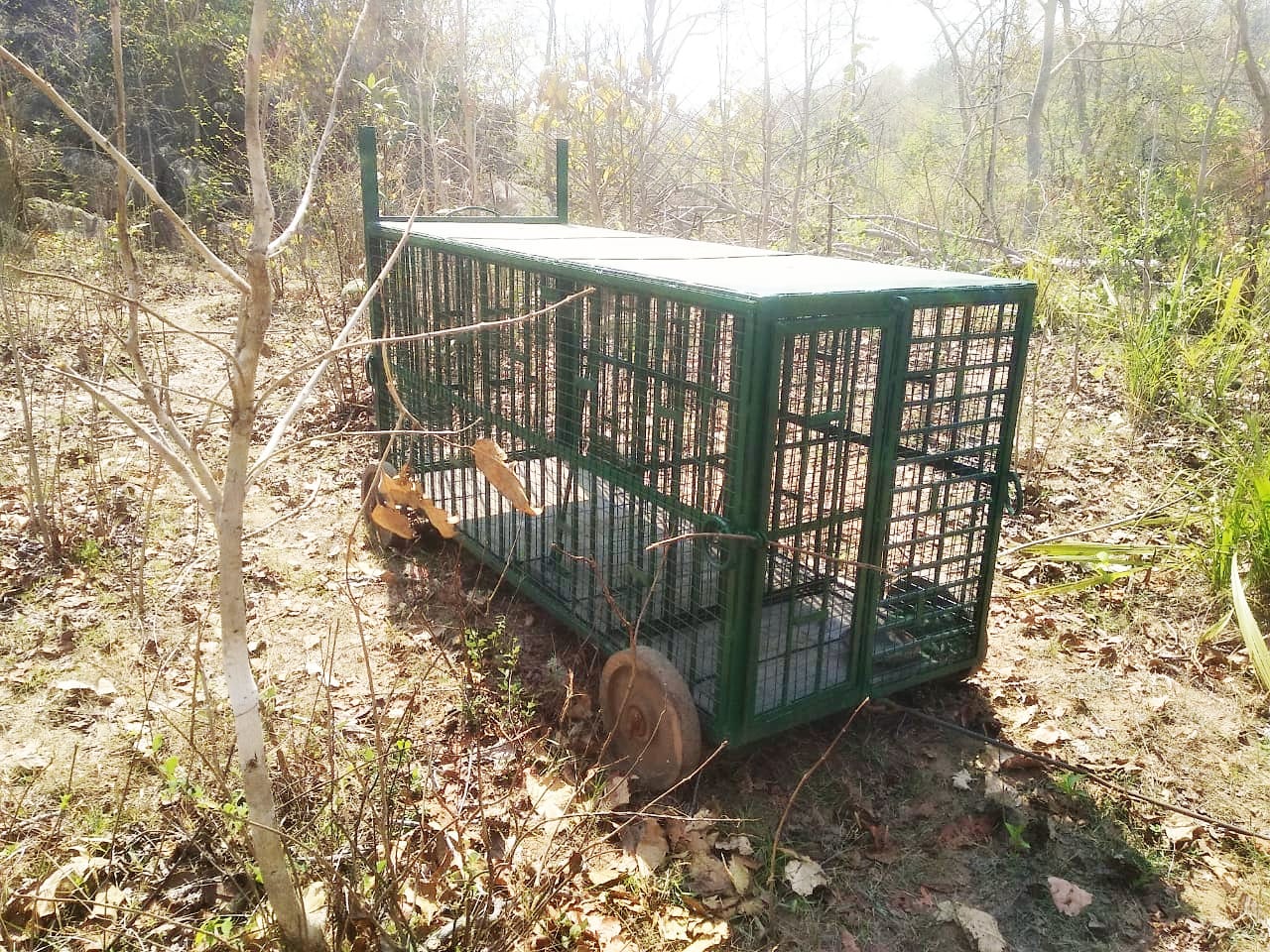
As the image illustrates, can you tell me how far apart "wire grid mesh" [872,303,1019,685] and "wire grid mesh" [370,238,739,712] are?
2.24 feet

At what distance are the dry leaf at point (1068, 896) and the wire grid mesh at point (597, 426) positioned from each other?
4.07 ft

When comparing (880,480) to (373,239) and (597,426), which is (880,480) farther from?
(373,239)

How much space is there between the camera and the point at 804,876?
2.95 m

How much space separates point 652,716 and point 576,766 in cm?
36

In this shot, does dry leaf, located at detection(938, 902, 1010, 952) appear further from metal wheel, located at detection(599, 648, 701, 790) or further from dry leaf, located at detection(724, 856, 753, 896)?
metal wheel, located at detection(599, 648, 701, 790)

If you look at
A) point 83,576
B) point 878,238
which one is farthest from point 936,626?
point 878,238

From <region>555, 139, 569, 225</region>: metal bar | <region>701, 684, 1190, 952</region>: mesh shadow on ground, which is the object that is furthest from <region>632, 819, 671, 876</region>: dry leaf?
<region>555, 139, 569, 225</region>: metal bar

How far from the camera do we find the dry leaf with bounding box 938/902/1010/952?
2.76 metres

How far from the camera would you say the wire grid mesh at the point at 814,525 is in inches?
122

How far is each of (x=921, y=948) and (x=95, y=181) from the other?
16.6m

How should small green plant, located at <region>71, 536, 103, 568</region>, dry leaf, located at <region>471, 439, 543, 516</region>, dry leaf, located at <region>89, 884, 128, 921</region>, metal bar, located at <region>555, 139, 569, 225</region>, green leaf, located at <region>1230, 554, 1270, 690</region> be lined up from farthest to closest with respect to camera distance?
1. metal bar, located at <region>555, 139, 569, 225</region>
2. small green plant, located at <region>71, 536, 103, 568</region>
3. green leaf, located at <region>1230, 554, 1270, 690</region>
4. dry leaf, located at <region>89, 884, 128, 921</region>
5. dry leaf, located at <region>471, 439, 543, 516</region>

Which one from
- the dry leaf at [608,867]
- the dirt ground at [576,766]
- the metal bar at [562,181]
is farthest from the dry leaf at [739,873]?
the metal bar at [562,181]

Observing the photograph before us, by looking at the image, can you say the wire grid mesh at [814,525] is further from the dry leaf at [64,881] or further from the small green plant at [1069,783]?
the dry leaf at [64,881]

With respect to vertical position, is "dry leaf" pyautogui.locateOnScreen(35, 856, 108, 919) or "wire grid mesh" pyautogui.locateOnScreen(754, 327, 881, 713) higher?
"wire grid mesh" pyautogui.locateOnScreen(754, 327, 881, 713)
